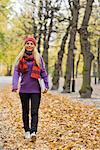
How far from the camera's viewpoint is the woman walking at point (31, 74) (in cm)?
1000

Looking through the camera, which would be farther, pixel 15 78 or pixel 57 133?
pixel 57 133

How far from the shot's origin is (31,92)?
33.1ft

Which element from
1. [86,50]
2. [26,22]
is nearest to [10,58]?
[26,22]

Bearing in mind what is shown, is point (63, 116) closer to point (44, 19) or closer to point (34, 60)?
point (34, 60)

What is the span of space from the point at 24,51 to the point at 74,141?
2070 mm

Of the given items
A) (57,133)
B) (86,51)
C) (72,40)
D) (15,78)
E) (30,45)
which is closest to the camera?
(30,45)

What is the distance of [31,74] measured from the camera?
10062 mm

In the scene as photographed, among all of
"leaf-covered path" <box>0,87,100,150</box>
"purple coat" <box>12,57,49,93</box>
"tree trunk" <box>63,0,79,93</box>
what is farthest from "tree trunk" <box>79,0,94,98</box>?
"purple coat" <box>12,57,49,93</box>

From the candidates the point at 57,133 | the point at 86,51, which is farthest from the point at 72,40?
the point at 57,133

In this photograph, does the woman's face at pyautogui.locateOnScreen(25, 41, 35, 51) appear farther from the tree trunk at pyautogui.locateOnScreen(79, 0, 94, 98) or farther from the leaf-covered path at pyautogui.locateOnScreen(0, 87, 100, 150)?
the tree trunk at pyautogui.locateOnScreen(79, 0, 94, 98)

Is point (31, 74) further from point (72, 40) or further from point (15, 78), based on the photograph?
point (72, 40)

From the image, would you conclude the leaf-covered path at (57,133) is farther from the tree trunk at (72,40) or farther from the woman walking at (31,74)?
the tree trunk at (72,40)

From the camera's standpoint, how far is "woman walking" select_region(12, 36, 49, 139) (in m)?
10.0

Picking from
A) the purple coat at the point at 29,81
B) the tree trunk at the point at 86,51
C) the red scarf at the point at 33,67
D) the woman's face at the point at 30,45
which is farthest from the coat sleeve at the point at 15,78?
the tree trunk at the point at 86,51
